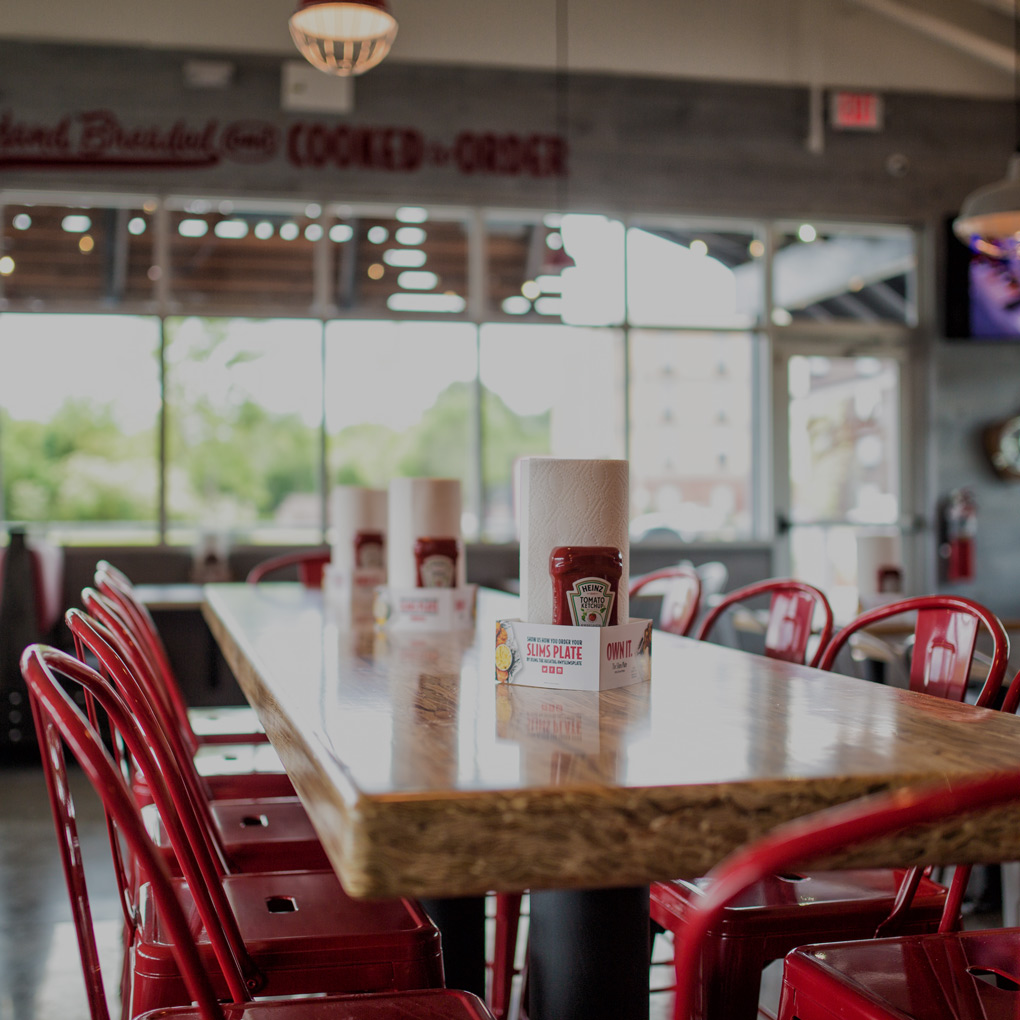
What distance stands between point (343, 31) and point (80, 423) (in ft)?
10.4

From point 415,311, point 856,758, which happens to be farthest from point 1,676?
point 856,758

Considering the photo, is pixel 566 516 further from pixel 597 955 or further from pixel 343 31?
pixel 343 31

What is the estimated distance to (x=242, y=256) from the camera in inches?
246

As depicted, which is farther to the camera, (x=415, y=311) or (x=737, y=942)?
(x=415, y=311)

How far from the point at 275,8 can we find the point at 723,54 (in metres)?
2.59

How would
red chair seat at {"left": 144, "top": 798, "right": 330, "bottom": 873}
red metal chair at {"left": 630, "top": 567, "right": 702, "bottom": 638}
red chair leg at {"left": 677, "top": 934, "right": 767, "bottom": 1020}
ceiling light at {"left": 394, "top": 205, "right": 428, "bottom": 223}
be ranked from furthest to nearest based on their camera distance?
1. ceiling light at {"left": 394, "top": 205, "right": 428, "bottom": 223}
2. red metal chair at {"left": 630, "top": 567, "right": 702, "bottom": 638}
3. red chair seat at {"left": 144, "top": 798, "right": 330, "bottom": 873}
4. red chair leg at {"left": 677, "top": 934, "right": 767, "bottom": 1020}

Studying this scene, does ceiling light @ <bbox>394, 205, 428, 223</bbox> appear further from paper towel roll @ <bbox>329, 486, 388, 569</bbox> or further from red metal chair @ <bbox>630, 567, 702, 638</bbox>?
red metal chair @ <bbox>630, 567, 702, 638</bbox>

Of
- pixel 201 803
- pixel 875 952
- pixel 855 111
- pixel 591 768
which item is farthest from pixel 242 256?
pixel 591 768

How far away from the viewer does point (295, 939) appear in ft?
4.37

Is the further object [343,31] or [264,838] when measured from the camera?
[343,31]

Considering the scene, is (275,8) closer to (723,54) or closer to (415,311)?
(415,311)

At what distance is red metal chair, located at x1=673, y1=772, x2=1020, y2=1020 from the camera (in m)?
0.75

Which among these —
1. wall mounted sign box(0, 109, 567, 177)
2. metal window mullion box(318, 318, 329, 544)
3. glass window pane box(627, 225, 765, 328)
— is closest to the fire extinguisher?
glass window pane box(627, 225, 765, 328)

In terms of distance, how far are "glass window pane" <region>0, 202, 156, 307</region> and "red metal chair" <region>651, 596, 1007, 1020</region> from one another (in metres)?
5.35
